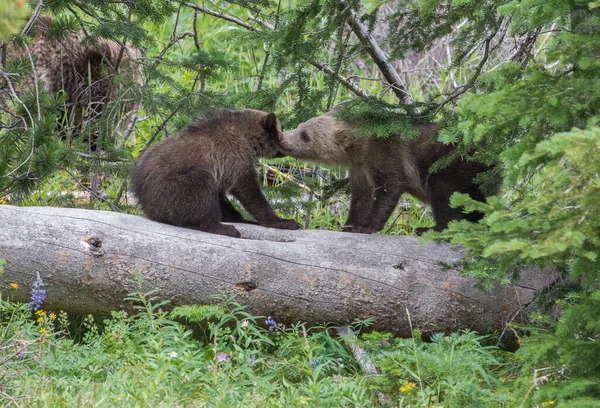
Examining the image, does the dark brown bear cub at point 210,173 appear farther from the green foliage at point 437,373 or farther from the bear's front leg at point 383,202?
the green foliage at point 437,373

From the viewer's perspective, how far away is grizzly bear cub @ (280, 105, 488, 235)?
637 cm

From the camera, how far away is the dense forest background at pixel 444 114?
2879 millimetres

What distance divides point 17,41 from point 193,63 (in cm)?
175

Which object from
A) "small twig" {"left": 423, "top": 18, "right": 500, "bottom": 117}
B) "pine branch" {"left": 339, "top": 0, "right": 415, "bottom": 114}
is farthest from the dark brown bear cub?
"small twig" {"left": 423, "top": 18, "right": 500, "bottom": 117}

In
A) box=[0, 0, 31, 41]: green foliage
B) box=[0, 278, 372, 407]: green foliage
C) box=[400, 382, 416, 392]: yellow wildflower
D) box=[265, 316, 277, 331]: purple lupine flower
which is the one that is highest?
box=[0, 0, 31, 41]: green foliage

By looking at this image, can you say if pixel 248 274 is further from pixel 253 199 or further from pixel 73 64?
pixel 73 64

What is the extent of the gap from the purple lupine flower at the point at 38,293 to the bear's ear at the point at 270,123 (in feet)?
8.50

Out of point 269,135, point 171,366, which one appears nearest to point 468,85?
point 269,135

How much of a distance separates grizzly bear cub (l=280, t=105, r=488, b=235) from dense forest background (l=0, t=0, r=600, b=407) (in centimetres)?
25

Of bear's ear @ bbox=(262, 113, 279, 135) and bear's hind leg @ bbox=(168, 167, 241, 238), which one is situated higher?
bear's ear @ bbox=(262, 113, 279, 135)

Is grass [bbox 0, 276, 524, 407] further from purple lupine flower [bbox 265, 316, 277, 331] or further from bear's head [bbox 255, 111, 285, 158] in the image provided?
bear's head [bbox 255, 111, 285, 158]

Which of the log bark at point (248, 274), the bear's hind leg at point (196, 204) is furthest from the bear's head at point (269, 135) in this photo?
the log bark at point (248, 274)

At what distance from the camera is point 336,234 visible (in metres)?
5.78

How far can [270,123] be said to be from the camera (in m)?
6.87
